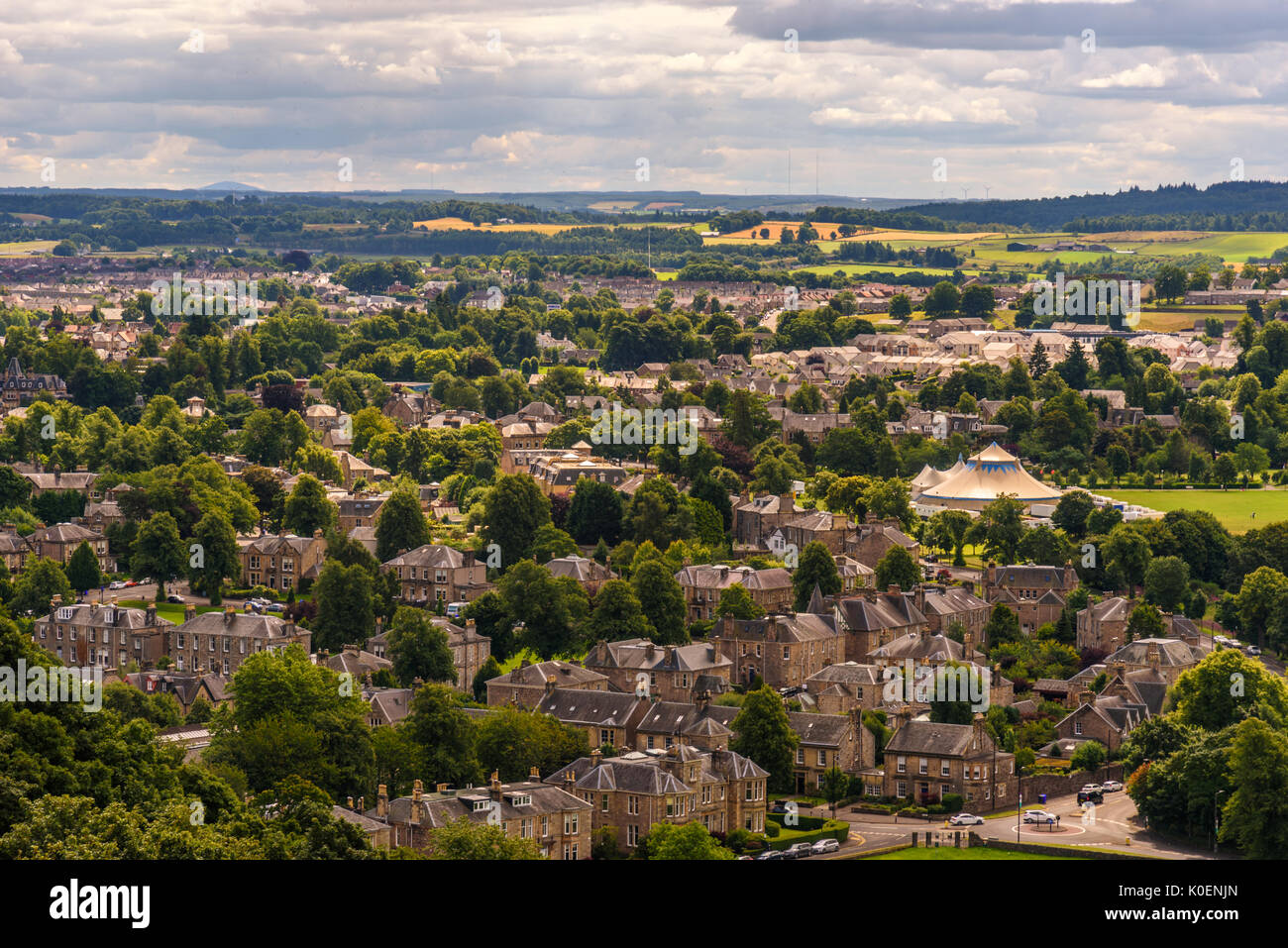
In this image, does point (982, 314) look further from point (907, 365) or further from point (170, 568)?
point (170, 568)

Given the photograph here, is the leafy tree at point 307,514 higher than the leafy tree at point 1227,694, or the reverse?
the leafy tree at point 307,514

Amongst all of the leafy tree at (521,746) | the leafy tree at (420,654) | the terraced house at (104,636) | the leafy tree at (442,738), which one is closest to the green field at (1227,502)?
the leafy tree at (420,654)

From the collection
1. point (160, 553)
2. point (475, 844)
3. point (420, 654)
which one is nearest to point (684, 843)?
point (475, 844)

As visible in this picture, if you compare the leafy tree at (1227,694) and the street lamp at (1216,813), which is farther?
the leafy tree at (1227,694)

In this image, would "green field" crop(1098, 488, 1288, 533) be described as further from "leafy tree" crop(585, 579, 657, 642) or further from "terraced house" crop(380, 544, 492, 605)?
"leafy tree" crop(585, 579, 657, 642)

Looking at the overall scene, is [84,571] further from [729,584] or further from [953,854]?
[953,854]

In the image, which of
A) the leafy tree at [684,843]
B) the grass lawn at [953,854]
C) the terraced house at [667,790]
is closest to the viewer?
the leafy tree at [684,843]

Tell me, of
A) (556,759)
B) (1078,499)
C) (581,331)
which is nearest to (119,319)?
(581,331)

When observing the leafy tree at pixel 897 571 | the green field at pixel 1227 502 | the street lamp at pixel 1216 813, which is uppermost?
the leafy tree at pixel 897 571

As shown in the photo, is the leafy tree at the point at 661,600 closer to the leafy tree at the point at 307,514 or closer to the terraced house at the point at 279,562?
the terraced house at the point at 279,562
